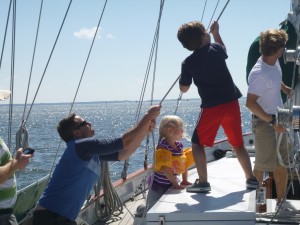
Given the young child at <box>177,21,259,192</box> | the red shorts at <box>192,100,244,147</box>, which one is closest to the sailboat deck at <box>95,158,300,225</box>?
the young child at <box>177,21,259,192</box>

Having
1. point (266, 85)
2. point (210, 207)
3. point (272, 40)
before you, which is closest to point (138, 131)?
point (210, 207)

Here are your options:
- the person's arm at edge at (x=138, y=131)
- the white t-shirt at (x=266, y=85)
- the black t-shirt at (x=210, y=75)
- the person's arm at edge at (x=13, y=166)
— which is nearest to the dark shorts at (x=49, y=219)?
the person's arm at edge at (x=13, y=166)

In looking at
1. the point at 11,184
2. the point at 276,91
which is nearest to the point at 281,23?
the point at 276,91

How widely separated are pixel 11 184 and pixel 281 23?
4267mm

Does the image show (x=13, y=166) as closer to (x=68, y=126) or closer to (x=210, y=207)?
(x=68, y=126)

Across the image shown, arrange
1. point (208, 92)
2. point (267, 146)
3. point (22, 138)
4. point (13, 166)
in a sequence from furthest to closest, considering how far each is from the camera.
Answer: point (22, 138)
point (267, 146)
point (208, 92)
point (13, 166)

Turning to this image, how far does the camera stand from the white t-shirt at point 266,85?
4.09 metres

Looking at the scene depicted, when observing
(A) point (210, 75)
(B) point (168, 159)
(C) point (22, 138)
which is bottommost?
(B) point (168, 159)

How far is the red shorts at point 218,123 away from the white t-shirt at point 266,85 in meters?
0.21

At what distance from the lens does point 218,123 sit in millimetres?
4027

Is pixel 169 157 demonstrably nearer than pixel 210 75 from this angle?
No

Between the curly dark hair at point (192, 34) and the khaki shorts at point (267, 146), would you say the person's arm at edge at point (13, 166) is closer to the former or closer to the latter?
the curly dark hair at point (192, 34)

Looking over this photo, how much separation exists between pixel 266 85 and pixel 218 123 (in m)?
0.49

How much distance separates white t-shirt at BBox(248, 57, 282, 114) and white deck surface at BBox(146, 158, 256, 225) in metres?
0.67
